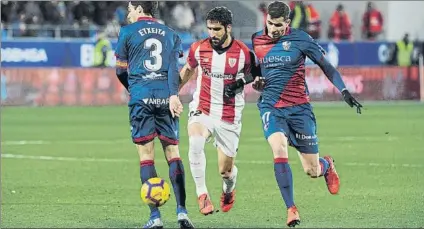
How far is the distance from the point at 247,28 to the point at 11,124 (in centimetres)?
971

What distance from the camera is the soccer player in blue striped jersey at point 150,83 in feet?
33.1

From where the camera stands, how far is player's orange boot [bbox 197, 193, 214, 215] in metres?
10.3

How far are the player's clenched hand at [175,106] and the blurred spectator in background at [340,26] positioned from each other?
23473 millimetres

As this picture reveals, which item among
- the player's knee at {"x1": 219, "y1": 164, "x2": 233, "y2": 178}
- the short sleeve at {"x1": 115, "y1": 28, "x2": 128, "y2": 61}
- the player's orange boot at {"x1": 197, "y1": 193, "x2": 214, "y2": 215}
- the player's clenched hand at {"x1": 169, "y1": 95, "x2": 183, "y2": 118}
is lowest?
the player's orange boot at {"x1": 197, "y1": 193, "x2": 214, "y2": 215}

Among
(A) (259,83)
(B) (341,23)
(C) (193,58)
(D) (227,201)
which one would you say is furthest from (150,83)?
(B) (341,23)

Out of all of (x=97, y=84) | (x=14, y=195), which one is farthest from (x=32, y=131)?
(x=14, y=195)

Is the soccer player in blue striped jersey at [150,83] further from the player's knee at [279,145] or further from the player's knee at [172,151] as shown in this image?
the player's knee at [279,145]

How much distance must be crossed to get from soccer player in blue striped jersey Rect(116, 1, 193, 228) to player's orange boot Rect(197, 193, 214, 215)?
304mm

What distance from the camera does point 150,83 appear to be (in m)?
10.1

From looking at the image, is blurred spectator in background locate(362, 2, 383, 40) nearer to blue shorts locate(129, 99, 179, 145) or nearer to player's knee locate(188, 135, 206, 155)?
player's knee locate(188, 135, 206, 155)

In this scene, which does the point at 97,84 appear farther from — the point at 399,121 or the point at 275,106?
the point at 275,106

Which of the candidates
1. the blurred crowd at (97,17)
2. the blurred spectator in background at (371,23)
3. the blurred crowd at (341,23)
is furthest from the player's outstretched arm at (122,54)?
the blurred spectator in background at (371,23)

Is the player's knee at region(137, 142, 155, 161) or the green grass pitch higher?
the player's knee at region(137, 142, 155, 161)

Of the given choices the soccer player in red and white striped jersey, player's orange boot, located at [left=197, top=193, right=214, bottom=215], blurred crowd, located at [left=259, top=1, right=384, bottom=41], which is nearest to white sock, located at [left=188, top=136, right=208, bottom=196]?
the soccer player in red and white striped jersey
